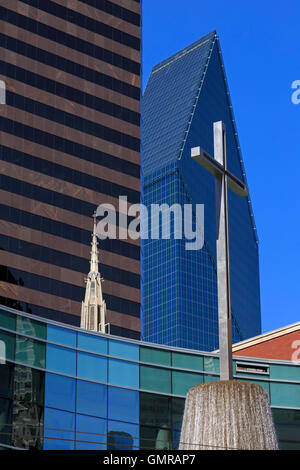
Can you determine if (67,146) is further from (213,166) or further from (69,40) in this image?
(213,166)

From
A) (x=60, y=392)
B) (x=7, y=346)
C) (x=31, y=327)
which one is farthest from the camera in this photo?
(x=31, y=327)

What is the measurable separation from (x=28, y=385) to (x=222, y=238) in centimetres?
1735

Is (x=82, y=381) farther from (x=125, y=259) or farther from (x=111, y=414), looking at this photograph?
(x=125, y=259)

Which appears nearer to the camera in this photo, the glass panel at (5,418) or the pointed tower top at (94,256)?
the glass panel at (5,418)

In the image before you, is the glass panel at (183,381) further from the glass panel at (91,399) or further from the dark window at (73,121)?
the dark window at (73,121)

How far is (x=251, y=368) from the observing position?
43656 mm

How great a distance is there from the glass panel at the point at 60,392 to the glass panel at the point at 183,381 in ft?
15.3

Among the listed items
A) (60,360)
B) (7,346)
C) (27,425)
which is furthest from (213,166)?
(60,360)

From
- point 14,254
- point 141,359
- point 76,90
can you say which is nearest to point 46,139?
point 76,90

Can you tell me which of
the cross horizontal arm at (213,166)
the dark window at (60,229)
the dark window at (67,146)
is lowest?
the cross horizontal arm at (213,166)

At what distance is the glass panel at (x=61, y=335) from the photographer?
3997 cm

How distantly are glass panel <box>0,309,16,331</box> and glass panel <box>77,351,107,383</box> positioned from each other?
10.8 feet

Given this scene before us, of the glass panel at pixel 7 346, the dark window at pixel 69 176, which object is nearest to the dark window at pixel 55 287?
the dark window at pixel 69 176

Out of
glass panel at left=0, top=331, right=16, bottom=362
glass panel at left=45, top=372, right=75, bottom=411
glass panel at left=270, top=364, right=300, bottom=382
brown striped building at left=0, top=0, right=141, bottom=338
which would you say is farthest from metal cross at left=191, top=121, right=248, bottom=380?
brown striped building at left=0, top=0, right=141, bottom=338
